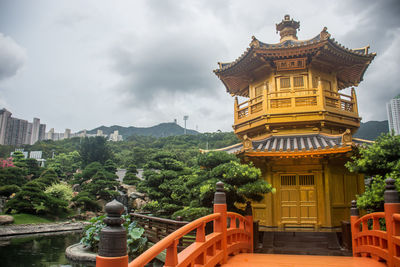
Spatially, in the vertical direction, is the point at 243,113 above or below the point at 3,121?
below

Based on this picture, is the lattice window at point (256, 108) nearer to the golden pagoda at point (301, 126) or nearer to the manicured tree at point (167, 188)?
the golden pagoda at point (301, 126)

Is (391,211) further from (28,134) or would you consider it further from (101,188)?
(28,134)

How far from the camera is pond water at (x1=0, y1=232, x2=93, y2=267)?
12.1 m

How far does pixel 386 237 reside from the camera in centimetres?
483

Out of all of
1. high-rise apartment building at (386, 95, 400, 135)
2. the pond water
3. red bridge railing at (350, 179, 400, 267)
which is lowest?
the pond water

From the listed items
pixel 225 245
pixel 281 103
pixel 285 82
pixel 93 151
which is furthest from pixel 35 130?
pixel 225 245

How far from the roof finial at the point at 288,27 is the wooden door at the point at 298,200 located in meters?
7.02

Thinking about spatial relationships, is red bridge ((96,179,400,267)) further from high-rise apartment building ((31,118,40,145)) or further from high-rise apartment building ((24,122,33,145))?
high-rise apartment building ((31,118,40,145))

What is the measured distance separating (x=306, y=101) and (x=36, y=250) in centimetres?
1480

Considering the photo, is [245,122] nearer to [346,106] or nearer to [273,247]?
[346,106]

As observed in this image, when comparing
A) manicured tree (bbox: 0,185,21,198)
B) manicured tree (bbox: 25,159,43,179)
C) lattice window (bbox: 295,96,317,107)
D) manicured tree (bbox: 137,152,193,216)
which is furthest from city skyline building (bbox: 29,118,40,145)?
lattice window (bbox: 295,96,317,107)

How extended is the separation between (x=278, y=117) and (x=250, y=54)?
8.70ft

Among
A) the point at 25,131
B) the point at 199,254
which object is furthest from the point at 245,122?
the point at 25,131

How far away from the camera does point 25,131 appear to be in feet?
261
